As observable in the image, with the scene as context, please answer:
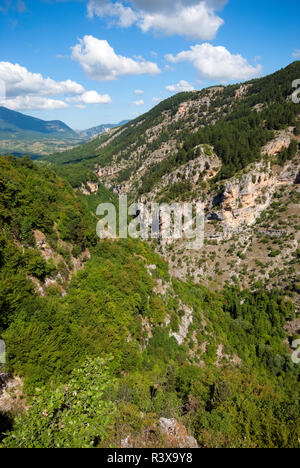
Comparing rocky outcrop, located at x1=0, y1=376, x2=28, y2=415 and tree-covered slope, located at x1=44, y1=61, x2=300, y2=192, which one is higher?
tree-covered slope, located at x1=44, y1=61, x2=300, y2=192

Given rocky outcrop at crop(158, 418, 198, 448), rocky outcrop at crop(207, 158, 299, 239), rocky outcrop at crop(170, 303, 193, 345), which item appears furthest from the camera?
rocky outcrop at crop(207, 158, 299, 239)

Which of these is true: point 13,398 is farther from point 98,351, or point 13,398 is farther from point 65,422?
point 65,422

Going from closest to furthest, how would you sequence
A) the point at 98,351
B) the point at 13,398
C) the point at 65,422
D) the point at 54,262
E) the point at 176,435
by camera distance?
1. the point at 65,422
2. the point at 13,398
3. the point at 176,435
4. the point at 98,351
5. the point at 54,262

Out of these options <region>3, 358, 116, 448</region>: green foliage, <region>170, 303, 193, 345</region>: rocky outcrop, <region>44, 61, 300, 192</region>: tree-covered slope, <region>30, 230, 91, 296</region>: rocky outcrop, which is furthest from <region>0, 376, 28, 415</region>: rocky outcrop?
<region>44, 61, 300, 192</region>: tree-covered slope

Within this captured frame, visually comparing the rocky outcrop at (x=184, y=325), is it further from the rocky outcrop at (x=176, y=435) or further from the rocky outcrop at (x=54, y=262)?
the rocky outcrop at (x=176, y=435)

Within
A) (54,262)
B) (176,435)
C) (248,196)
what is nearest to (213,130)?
(248,196)

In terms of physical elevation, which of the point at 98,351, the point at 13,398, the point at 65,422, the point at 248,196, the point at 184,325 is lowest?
the point at 184,325

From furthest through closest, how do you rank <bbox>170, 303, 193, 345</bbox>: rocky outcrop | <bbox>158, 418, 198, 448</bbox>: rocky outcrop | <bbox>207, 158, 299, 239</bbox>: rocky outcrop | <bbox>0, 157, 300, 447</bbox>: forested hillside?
<bbox>207, 158, 299, 239</bbox>: rocky outcrop, <bbox>170, 303, 193, 345</bbox>: rocky outcrop, <bbox>158, 418, 198, 448</bbox>: rocky outcrop, <bbox>0, 157, 300, 447</bbox>: forested hillside

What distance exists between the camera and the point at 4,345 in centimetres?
1408

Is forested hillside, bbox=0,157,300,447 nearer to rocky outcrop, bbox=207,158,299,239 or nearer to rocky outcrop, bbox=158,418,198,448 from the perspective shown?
rocky outcrop, bbox=158,418,198,448

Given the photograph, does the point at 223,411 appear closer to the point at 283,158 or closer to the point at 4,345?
the point at 4,345

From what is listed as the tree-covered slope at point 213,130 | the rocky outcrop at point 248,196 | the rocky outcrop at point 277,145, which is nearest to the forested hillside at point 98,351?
the rocky outcrop at point 248,196
